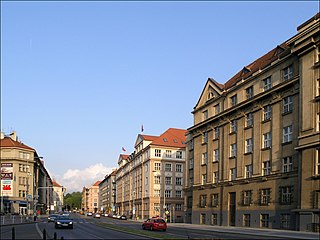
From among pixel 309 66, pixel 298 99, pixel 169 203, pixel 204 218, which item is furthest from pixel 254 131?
pixel 169 203

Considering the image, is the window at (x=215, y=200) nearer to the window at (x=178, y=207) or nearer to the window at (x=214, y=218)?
the window at (x=214, y=218)

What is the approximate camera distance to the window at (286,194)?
1937 inches

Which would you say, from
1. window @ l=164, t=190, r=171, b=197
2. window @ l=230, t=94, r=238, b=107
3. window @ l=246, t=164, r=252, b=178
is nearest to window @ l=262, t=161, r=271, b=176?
window @ l=246, t=164, r=252, b=178

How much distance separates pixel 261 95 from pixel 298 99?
7327mm

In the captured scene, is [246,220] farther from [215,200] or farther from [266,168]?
[215,200]

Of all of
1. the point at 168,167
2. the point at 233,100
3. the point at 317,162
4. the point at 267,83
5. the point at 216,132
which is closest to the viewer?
the point at 317,162

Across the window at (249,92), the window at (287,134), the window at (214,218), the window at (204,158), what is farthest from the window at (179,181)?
the window at (287,134)

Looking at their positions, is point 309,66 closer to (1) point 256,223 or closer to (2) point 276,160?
(2) point 276,160

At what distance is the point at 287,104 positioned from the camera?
51.3 m

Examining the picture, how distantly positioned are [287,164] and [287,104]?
6.45 m

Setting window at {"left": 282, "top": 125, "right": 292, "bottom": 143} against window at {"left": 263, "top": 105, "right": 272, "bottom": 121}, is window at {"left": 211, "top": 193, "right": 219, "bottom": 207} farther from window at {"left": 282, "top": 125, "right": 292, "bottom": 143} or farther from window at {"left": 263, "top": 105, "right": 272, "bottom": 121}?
window at {"left": 282, "top": 125, "right": 292, "bottom": 143}

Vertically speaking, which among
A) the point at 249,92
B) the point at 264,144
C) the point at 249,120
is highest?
the point at 249,92

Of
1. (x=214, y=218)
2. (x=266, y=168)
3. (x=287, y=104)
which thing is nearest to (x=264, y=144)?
(x=266, y=168)

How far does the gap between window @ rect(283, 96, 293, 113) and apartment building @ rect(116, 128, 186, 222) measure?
5213cm
